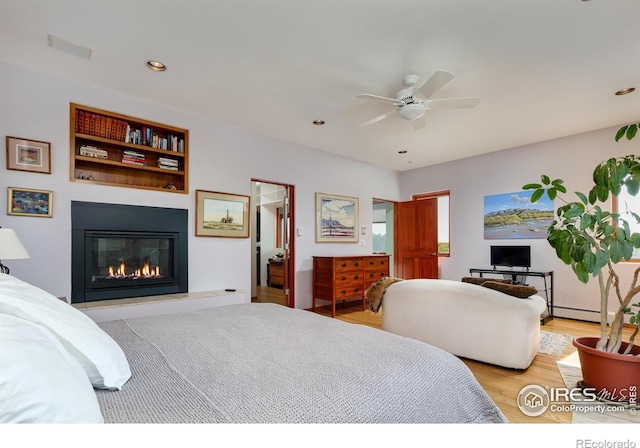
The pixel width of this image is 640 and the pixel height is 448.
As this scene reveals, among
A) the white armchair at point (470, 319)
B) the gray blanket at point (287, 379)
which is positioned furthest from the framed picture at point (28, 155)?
the white armchair at point (470, 319)

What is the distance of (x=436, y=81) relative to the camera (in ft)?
8.12

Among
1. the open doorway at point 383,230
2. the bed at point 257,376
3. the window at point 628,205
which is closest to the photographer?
the bed at point 257,376

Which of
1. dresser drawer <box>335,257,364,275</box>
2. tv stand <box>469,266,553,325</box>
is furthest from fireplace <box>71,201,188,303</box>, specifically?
tv stand <box>469,266,553,325</box>

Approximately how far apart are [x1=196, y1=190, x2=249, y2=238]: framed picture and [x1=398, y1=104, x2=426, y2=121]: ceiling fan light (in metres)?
2.29

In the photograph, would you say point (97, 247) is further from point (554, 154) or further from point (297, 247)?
point (554, 154)

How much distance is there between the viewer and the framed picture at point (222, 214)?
3.81m

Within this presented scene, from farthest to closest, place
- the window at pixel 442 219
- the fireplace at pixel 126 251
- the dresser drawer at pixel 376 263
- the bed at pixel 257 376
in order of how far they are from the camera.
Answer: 1. the window at pixel 442 219
2. the dresser drawer at pixel 376 263
3. the fireplace at pixel 126 251
4. the bed at pixel 257 376

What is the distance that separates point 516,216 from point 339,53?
406 centimetres

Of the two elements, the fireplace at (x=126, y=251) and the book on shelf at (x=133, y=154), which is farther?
the book on shelf at (x=133, y=154)

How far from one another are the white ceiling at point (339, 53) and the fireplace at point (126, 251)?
Result: 1.25m

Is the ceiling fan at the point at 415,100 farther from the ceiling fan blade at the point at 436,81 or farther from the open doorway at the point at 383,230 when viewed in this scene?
the open doorway at the point at 383,230

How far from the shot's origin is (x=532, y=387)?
2.29 metres

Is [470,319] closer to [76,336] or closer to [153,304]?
[76,336]
